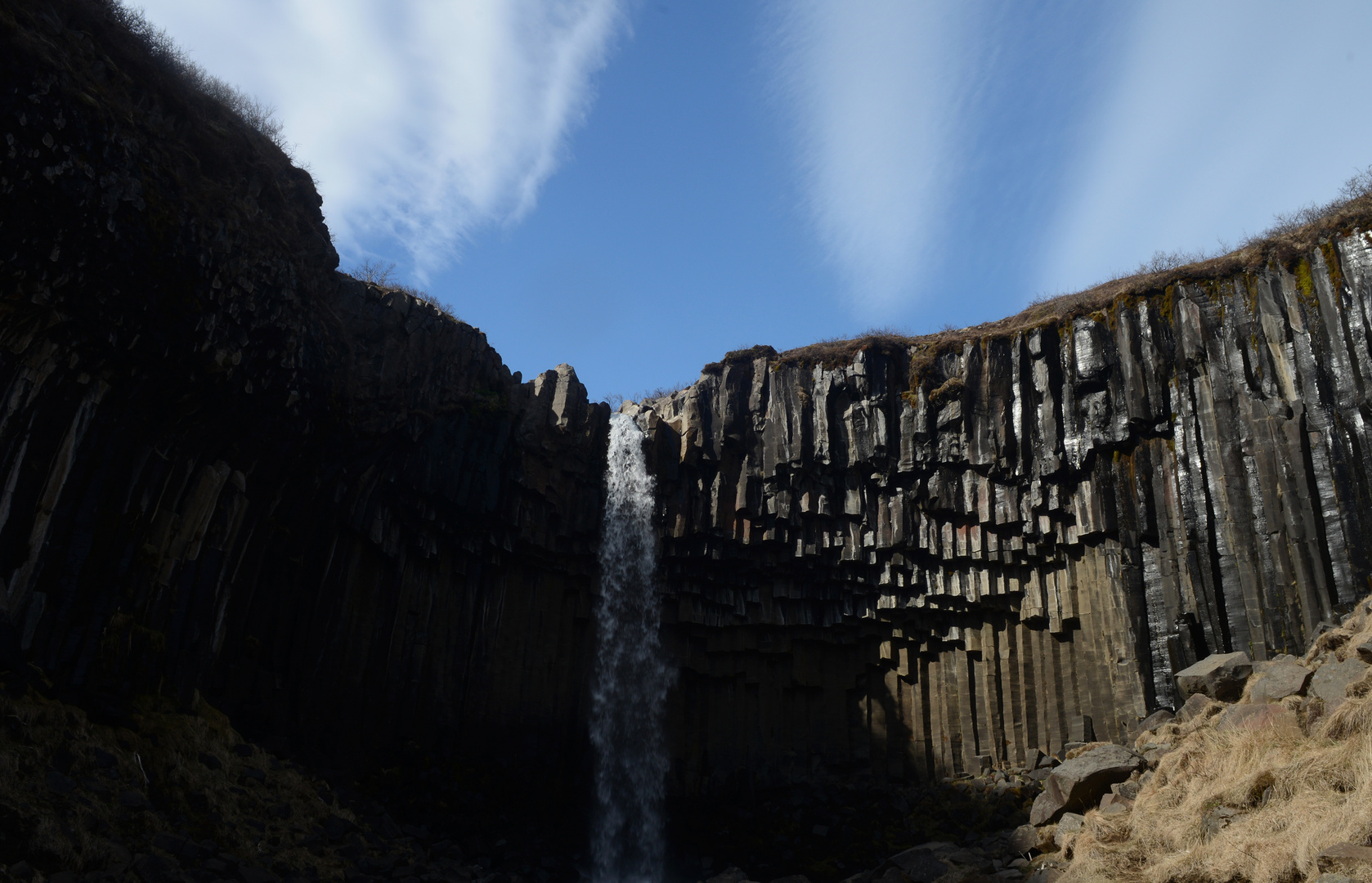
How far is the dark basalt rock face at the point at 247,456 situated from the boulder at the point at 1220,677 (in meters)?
14.0

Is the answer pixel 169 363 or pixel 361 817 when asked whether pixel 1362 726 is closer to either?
pixel 361 817

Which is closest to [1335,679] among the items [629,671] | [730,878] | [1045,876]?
[1045,876]

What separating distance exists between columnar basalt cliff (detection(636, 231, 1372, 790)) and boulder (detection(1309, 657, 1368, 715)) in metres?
4.52

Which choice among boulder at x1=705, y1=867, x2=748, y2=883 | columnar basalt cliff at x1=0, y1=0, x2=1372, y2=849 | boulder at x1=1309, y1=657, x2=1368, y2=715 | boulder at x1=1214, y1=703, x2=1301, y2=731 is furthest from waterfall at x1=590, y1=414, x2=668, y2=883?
boulder at x1=1309, y1=657, x2=1368, y2=715

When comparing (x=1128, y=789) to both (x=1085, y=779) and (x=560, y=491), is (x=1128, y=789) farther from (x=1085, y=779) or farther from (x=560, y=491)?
(x=560, y=491)

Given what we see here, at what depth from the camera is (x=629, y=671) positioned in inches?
993

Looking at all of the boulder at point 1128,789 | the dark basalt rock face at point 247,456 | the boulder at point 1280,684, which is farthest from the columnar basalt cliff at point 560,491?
the boulder at point 1128,789

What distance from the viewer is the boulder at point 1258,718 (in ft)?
42.4

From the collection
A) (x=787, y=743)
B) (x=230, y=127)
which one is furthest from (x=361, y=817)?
(x=230, y=127)

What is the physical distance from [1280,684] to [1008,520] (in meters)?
8.63

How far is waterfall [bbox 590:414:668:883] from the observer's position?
23.8m

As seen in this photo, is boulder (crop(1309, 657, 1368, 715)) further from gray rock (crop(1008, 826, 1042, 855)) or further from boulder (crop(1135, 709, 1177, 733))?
boulder (crop(1135, 709, 1177, 733))

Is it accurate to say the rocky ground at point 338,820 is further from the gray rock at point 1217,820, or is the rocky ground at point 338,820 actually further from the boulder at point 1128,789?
the gray rock at point 1217,820

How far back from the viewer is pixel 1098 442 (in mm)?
21609
